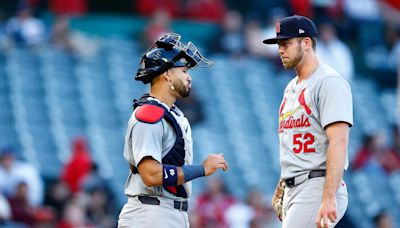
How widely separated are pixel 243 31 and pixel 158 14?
5.47ft

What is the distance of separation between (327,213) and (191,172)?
0.78m

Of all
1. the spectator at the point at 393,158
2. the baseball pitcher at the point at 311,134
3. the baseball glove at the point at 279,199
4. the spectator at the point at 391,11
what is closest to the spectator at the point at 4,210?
the baseball glove at the point at 279,199

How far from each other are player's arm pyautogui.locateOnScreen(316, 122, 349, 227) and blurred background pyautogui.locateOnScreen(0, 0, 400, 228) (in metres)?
5.91

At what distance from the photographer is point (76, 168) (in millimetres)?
13000

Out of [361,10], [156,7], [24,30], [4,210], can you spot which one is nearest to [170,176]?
[4,210]

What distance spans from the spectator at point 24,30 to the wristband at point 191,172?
9.17 m

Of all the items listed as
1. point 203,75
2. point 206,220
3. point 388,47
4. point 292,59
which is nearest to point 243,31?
point 203,75

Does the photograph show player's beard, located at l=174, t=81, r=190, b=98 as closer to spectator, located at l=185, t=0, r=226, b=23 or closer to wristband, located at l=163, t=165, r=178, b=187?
wristband, located at l=163, t=165, r=178, b=187

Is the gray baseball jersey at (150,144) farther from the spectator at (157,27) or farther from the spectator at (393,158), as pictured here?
the spectator at (393,158)

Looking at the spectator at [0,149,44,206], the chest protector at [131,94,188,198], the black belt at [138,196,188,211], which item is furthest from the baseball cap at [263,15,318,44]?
the spectator at [0,149,44,206]

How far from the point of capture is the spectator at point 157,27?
15.8m

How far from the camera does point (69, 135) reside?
1416 cm

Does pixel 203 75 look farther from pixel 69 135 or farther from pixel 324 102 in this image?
pixel 324 102

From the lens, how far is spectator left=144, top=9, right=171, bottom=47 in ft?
51.7
